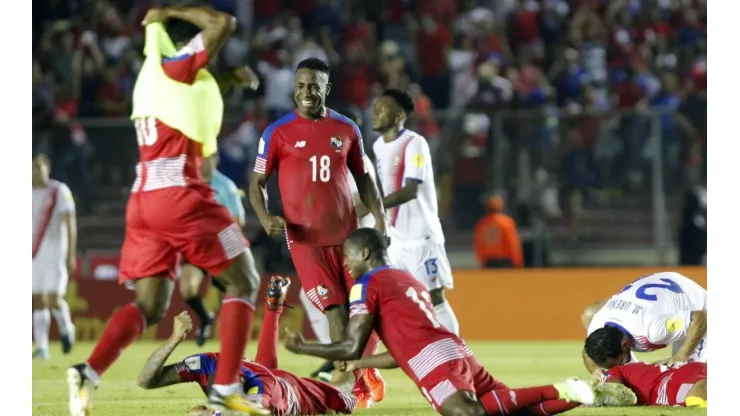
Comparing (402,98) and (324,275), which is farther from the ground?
(402,98)

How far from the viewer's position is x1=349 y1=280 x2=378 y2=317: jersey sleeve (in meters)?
7.30

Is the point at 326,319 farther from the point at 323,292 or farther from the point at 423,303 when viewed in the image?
the point at 423,303

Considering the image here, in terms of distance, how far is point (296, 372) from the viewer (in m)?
12.2

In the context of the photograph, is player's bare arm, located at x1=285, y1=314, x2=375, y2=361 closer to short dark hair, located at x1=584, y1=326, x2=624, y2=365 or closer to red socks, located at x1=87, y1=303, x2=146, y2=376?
red socks, located at x1=87, y1=303, x2=146, y2=376

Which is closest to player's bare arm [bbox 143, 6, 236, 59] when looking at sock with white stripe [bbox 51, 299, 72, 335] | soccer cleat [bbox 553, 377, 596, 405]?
soccer cleat [bbox 553, 377, 596, 405]

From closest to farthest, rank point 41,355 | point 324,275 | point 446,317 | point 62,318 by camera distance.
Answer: point 324,275
point 446,317
point 41,355
point 62,318

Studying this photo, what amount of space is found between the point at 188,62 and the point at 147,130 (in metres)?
0.51

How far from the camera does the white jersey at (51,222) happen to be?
14.6 meters

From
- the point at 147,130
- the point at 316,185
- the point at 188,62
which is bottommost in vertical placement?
the point at 316,185

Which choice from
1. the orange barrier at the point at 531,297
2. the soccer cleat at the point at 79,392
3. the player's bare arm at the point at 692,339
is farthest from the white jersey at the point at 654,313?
the orange barrier at the point at 531,297

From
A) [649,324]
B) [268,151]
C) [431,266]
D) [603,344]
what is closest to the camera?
[603,344]

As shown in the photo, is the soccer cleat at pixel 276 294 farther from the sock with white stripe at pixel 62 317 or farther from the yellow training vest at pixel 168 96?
the sock with white stripe at pixel 62 317

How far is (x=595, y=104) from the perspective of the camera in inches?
754

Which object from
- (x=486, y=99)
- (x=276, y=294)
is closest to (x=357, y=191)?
(x=276, y=294)
